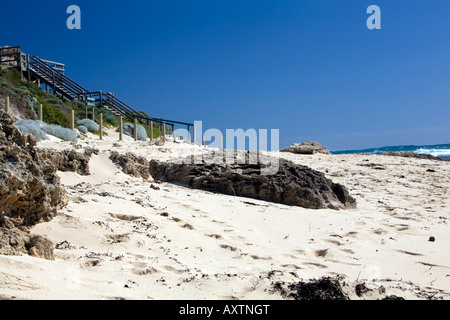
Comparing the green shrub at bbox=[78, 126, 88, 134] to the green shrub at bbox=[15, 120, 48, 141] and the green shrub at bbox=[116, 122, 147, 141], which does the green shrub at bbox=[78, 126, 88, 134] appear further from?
the green shrub at bbox=[15, 120, 48, 141]

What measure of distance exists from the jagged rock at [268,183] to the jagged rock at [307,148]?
10618 mm

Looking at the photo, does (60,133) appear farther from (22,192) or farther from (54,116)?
(22,192)

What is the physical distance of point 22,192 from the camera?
2.84m

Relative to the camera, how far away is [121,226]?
11.9 feet

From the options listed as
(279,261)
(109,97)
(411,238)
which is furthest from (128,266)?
(109,97)

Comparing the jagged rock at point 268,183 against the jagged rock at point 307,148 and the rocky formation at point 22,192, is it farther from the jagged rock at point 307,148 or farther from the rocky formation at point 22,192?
the jagged rock at point 307,148

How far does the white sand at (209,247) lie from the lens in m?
2.32

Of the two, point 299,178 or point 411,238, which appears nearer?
point 411,238

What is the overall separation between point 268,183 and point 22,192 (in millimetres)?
4245

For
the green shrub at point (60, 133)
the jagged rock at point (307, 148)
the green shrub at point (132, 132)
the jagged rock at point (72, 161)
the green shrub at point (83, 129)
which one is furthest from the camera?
the green shrub at point (132, 132)

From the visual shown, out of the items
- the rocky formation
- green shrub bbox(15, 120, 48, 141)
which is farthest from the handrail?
the rocky formation

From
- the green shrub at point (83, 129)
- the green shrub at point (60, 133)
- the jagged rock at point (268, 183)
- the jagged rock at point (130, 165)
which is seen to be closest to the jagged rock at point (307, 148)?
the green shrub at point (83, 129)
